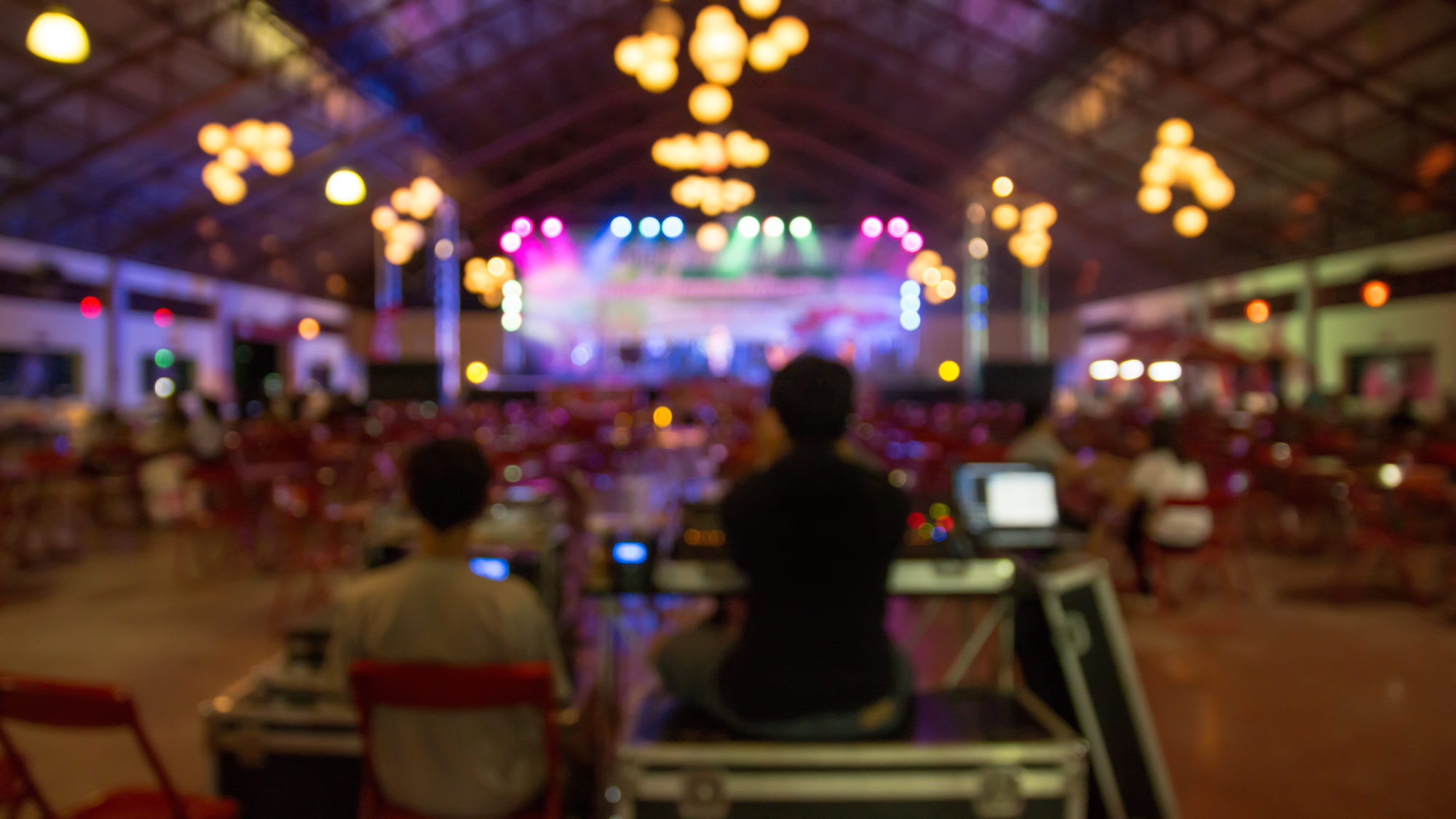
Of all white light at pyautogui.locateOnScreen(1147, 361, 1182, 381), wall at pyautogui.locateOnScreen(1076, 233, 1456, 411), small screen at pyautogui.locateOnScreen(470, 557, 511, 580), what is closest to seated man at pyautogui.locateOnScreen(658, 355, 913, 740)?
small screen at pyautogui.locateOnScreen(470, 557, 511, 580)

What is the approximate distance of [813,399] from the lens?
1746 millimetres

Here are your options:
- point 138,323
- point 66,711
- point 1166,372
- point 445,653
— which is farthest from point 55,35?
point 1166,372

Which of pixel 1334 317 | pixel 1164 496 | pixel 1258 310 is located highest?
pixel 1258 310

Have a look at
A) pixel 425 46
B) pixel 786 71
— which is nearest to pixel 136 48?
pixel 425 46

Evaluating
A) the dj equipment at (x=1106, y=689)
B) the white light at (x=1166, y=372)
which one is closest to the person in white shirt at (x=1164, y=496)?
the dj equipment at (x=1106, y=689)

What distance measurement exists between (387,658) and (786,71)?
1620 cm

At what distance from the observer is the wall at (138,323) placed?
12.2 metres

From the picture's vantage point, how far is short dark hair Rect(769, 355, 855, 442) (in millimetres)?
1741

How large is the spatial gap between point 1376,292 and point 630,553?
42.5 ft

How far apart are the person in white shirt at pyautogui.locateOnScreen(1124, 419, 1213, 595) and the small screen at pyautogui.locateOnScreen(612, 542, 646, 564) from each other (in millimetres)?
3395

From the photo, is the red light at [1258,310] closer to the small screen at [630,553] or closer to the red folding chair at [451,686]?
the small screen at [630,553]

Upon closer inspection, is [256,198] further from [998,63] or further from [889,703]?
[889,703]

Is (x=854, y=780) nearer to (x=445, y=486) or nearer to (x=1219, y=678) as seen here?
(x=445, y=486)

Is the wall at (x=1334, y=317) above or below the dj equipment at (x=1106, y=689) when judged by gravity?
above
